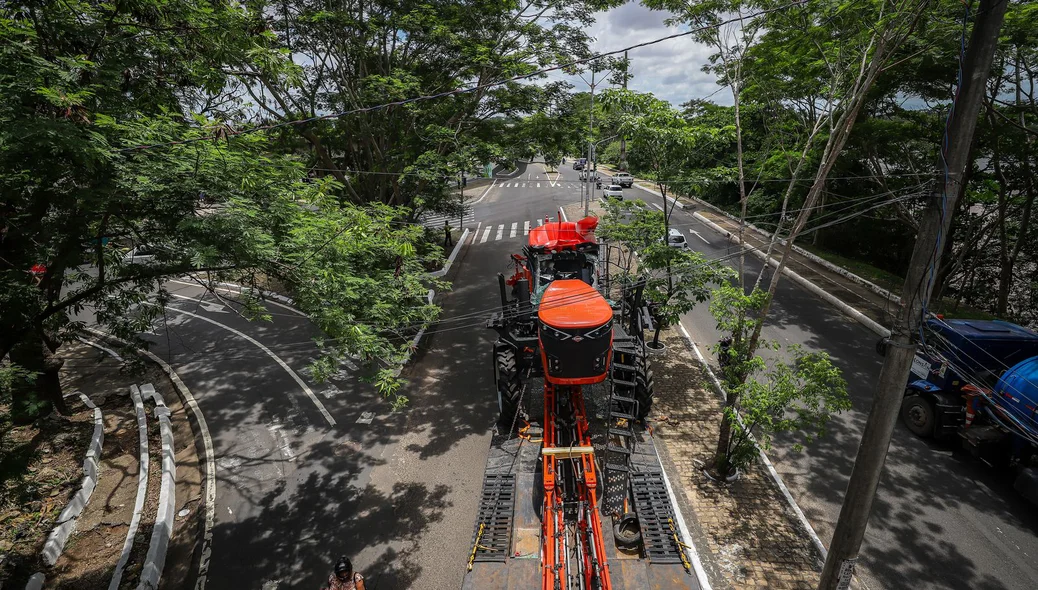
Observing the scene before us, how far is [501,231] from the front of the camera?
31.5 m

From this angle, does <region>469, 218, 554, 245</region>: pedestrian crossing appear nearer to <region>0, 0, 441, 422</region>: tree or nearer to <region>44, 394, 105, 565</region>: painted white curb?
<region>44, 394, 105, 565</region>: painted white curb

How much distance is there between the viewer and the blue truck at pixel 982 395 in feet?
27.8

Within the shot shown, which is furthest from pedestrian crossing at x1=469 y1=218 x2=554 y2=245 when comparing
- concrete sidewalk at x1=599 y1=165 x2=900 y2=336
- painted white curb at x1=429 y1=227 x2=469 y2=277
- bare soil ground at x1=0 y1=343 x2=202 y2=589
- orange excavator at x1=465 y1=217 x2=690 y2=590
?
orange excavator at x1=465 y1=217 x2=690 y2=590

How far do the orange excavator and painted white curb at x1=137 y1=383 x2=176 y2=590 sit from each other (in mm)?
5522

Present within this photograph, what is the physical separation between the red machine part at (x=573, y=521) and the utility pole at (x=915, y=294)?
2753 millimetres

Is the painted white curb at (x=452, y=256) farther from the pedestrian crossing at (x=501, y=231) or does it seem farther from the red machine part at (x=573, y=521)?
the red machine part at (x=573, y=521)

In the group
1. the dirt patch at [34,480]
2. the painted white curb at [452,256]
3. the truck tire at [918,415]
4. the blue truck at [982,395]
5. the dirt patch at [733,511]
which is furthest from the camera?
the painted white curb at [452,256]

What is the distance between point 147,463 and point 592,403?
986cm

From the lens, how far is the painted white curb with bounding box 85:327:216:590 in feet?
26.4

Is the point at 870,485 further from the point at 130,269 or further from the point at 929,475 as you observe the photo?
the point at 130,269

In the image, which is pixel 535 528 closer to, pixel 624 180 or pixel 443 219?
pixel 443 219

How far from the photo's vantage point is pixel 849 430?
10891 mm

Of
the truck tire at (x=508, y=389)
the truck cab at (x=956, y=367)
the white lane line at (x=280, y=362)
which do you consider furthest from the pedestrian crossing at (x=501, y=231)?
the truck cab at (x=956, y=367)

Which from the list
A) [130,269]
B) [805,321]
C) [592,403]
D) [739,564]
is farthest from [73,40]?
[805,321]
